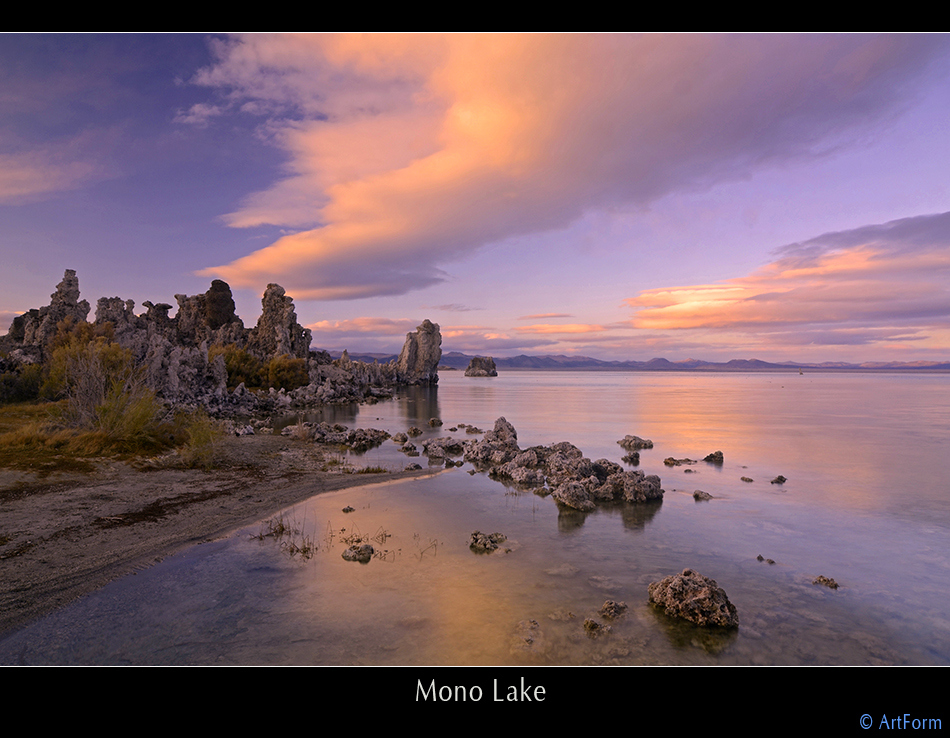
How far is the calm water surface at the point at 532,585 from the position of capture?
634 centimetres

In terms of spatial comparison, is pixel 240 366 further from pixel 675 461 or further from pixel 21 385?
pixel 675 461

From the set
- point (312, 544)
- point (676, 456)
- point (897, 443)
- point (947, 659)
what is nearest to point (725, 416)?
point (897, 443)

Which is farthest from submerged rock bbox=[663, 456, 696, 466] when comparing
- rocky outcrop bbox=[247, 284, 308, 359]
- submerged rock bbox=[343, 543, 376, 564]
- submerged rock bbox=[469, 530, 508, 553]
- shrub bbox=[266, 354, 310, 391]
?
rocky outcrop bbox=[247, 284, 308, 359]

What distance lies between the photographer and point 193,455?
1683 centimetres

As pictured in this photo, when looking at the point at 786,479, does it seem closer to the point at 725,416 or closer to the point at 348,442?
the point at 348,442

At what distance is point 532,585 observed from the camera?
27.6ft

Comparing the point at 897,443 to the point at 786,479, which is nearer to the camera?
the point at 786,479

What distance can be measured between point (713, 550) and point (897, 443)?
25474 millimetres

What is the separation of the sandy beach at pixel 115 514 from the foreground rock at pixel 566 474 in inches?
152

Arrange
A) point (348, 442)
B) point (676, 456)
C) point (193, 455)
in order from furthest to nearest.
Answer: point (348, 442) → point (676, 456) → point (193, 455)

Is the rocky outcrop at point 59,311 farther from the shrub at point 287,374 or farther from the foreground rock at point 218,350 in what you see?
the shrub at point 287,374

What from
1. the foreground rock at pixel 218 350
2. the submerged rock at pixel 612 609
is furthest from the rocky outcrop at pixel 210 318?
the submerged rock at pixel 612 609

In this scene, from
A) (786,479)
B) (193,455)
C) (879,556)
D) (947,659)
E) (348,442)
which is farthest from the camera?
(348,442)
